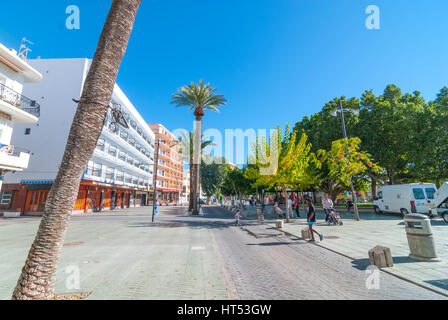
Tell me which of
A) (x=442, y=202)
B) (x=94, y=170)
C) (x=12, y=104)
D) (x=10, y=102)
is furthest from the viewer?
(x=94, y=170)

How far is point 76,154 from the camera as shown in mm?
3322

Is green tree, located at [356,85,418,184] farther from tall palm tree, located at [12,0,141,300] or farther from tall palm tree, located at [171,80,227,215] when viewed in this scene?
tall palm tree, located at [12,0,141,300]

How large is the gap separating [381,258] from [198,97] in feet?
74.4

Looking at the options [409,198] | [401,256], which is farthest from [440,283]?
[409,198]

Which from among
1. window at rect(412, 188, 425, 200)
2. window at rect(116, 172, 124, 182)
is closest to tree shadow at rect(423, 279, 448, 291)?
window at rect(412, 188, 425, 200)

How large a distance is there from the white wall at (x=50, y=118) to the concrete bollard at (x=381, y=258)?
27141 mm

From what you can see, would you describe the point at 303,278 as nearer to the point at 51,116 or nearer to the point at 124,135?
the point at 51,116

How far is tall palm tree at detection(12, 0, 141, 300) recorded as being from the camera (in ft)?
9.82

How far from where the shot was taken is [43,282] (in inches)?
118

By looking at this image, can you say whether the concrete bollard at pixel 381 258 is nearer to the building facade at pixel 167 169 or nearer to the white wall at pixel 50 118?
the white wall at pixel 50 118

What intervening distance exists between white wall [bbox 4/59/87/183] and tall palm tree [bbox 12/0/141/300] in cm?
2367
